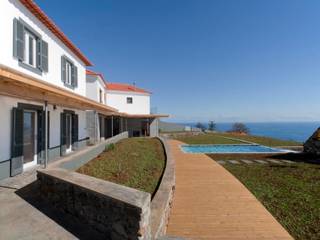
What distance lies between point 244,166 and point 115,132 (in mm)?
20442

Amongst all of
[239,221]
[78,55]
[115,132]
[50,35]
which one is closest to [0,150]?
[50,35]

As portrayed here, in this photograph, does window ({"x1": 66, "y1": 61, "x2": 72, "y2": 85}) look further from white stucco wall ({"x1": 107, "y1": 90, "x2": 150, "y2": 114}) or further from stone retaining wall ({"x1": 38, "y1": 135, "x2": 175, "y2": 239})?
white stucco wall ({"x1": 107, "y1": 90, "x2": 150, "y2": 114})

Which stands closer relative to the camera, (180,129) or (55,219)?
(55,219)

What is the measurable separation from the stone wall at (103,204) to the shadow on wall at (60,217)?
84mm

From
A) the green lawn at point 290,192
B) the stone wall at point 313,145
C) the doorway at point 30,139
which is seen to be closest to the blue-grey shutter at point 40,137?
the doorway at point 30,139

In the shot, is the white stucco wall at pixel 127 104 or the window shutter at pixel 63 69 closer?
the window shutter at pixel 63 69

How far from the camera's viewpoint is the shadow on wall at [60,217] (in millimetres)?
3611

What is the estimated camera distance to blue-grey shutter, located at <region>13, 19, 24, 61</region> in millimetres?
7535

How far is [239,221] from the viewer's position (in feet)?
17.1

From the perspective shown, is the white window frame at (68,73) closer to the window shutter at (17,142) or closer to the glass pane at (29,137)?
the glass pane at (29,137)

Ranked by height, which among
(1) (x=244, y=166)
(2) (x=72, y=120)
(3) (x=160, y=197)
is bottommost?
(1) (x=244, y=166)

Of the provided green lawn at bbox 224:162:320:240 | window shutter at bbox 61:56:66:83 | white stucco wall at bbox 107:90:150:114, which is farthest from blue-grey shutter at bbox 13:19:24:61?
white stucco wall at bbox 107:90:150:114

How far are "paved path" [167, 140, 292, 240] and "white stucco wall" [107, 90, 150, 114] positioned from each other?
2285 cm

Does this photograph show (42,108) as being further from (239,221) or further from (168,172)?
(239,221)
